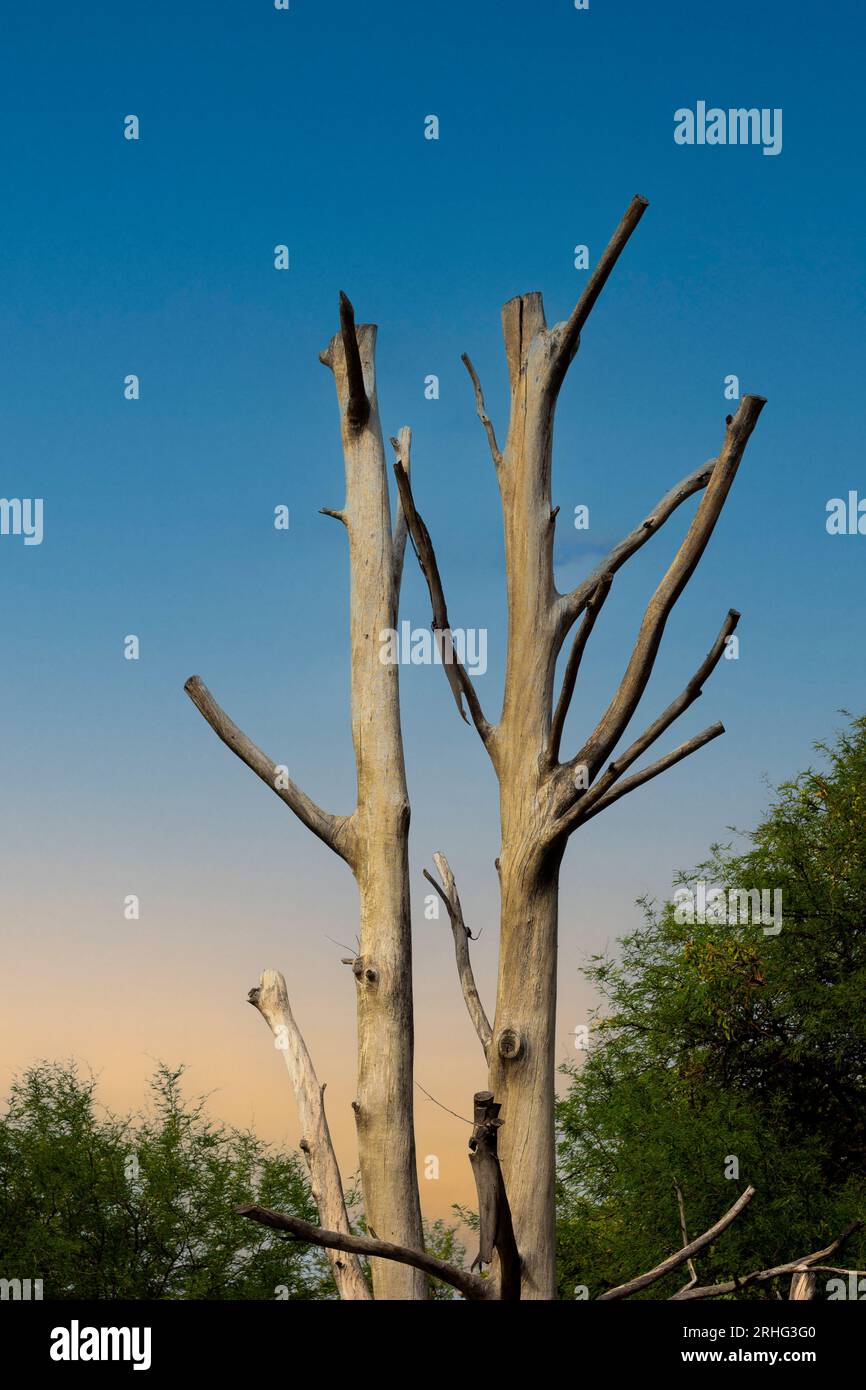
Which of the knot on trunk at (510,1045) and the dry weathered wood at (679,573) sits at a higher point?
the dry weathered wood at (679,573)

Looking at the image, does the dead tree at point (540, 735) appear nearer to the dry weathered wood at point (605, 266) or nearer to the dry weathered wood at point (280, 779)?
the dry weathered wood at point (605, 266)

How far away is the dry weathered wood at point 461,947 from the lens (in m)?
3.88

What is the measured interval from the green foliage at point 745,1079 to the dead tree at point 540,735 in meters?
10.6

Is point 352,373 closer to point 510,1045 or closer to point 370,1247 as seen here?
point 510,1045

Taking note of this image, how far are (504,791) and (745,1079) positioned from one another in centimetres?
1268

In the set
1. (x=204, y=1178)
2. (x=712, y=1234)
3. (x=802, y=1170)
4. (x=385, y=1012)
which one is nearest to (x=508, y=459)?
(x=385, y=1012)

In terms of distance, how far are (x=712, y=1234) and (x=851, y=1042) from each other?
468 inches

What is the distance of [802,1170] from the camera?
13797 millimetres

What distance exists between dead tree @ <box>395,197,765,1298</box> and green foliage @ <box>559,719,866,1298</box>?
419 inches

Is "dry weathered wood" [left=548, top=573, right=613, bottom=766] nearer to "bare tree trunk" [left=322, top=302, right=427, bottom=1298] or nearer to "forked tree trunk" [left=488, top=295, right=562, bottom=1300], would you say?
"forked tree trunk" [left=488, top=295, right=562, bottom=1300]

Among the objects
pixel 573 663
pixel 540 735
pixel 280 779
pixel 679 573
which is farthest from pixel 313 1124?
pixel 679 573

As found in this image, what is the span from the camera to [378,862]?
445cm

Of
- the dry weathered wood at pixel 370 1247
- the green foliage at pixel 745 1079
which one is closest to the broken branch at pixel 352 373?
the dry weathered wood at pixel 370 1247
